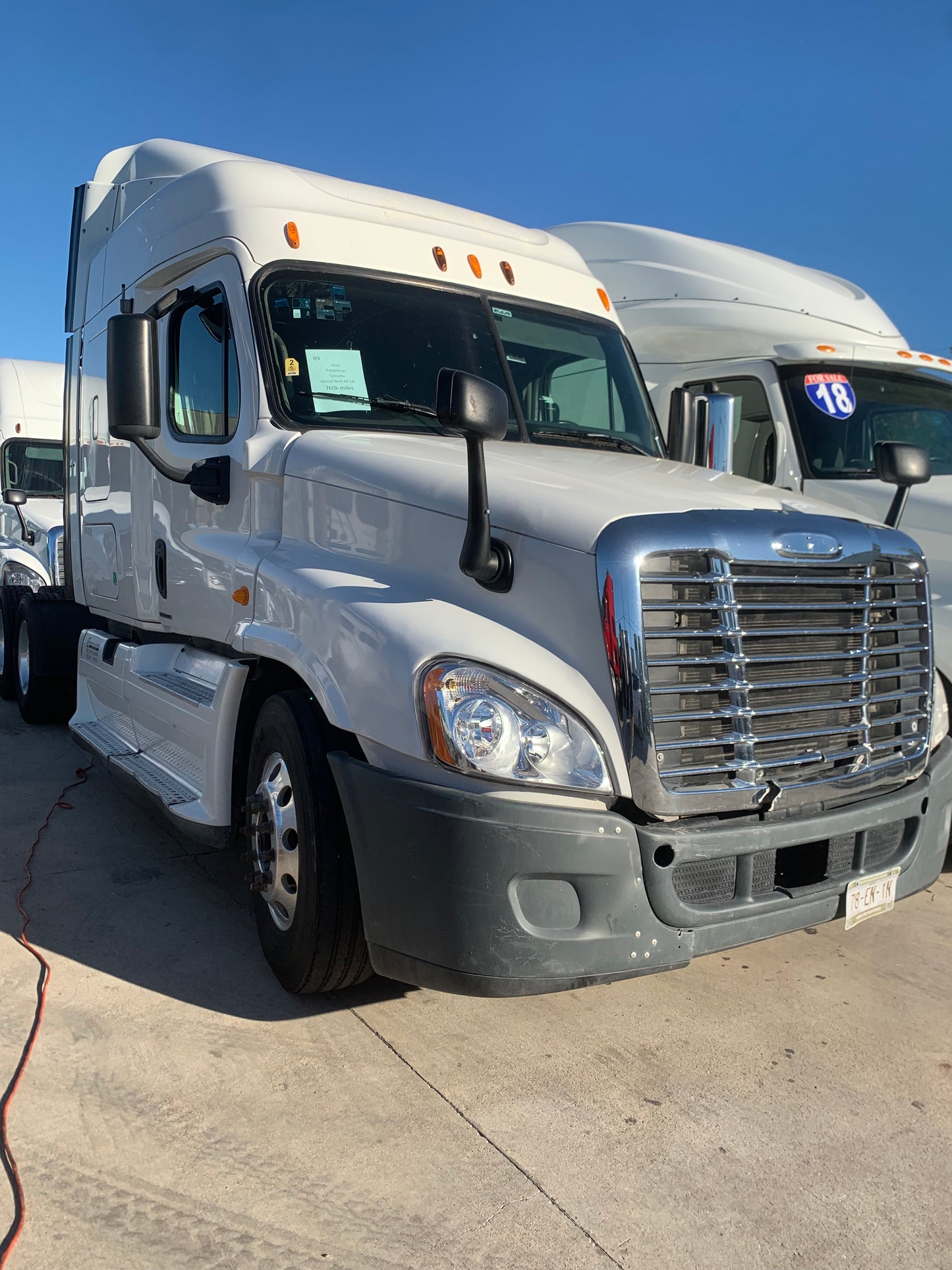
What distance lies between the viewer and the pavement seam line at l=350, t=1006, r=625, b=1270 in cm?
248

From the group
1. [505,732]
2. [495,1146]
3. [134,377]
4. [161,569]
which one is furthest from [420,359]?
[495,1146]

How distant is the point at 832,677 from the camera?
10.7 ft

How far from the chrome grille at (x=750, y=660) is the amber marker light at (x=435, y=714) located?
47 centimetres

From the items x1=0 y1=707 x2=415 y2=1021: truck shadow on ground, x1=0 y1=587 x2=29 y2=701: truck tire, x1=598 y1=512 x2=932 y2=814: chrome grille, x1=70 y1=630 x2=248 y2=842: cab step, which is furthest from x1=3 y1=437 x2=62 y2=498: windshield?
x1=598 y1=512 x2=932 y2=814: chrome grille

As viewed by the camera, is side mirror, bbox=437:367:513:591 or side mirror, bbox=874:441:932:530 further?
side mirror, bbox=874:441:932:530

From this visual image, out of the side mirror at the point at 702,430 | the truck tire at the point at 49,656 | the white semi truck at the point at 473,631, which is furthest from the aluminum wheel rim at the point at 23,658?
the side mirror at the point at 702,430

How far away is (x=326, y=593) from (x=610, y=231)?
4.96 m

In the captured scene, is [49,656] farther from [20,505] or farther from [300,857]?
[300,857]

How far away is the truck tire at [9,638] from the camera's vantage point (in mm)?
8530

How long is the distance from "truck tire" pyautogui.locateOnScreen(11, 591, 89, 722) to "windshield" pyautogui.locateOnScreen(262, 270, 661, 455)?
157 inches

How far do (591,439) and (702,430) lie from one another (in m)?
0.75

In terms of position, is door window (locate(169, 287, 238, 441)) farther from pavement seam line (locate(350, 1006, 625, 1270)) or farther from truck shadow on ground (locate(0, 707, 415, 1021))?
pavement seam line (locate(350, 1006, 625, 1270))

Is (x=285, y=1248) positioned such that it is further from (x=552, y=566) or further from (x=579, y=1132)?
(x=552, y=566)

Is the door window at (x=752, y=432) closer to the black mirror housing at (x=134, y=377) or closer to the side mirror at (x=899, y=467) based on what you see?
the side mirror at (x=899, y=467)
